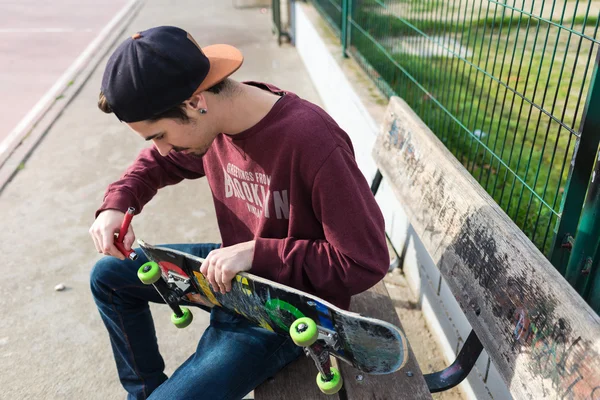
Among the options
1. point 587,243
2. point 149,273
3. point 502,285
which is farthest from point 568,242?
point 149,273

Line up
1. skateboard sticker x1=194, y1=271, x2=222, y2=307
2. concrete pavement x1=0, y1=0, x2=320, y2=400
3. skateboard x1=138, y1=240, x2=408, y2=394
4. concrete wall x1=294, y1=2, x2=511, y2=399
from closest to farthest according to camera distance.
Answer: skateboard x1=138, y1=240, x2=408, y2=394 < skateboard sticker x1=194, y1=271, x2=222, y2=307 < concrete wall x1=294, y1=2, x2=511, y2=399 < concrete pavement x1=0, y1=0, x2=320, y2=400

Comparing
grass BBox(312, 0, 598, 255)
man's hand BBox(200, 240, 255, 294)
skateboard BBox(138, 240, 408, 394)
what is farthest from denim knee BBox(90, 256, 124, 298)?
grass BBox(312, 0, 598, 255)

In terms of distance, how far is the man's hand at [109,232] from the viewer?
74.3 inches

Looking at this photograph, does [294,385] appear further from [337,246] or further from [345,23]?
[345,23]

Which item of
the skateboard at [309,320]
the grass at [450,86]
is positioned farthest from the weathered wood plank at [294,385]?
the grass at [450,86]

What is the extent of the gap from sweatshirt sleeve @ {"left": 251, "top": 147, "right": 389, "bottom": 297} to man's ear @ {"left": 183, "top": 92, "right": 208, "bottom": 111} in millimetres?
390

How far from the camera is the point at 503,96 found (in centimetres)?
369

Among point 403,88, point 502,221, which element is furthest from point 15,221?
point 502,221

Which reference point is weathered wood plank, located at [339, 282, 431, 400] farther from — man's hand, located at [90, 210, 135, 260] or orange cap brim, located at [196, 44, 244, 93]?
orange cap brim, located at [196, 44, 244, 93]

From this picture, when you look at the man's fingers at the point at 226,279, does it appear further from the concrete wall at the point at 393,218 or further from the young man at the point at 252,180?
the concrete wall at the point at 393,218

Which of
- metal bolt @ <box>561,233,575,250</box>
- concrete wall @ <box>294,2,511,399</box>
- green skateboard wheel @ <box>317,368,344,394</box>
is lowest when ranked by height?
concrete wall @ <box>294,2,511,399</box>

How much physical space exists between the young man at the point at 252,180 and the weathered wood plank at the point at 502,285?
0.33 metres

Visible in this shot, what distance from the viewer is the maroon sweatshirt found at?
1.55m

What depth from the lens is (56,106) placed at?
19.3ft
